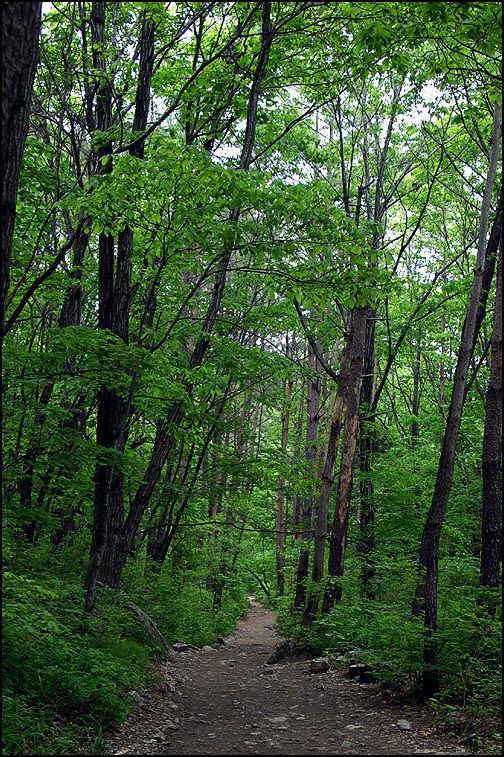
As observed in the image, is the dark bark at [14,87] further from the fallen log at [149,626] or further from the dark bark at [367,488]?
the dark bark at [367,488]

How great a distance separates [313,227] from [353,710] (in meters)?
5.63

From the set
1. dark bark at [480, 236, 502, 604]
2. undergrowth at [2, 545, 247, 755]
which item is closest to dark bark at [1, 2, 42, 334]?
undergrowth at [2, 545, 247, 755]

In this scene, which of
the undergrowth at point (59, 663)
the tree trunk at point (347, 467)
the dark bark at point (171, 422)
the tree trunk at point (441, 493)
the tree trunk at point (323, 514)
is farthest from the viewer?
the tree trunk at point (323, 514)

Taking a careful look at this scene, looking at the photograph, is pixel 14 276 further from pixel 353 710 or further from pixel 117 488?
pixel 353 710

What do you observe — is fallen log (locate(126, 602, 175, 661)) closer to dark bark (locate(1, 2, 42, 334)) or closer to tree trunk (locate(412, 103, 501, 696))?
tree trunk (locate(412, 103, 501, 696))

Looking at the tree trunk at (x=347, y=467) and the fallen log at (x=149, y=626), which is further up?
the tree trunk at (x=347, y=467)

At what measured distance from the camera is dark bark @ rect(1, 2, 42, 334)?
3803mm

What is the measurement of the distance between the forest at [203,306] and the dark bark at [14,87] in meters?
0.02

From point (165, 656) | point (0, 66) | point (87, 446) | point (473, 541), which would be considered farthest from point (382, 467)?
point (0, 66)

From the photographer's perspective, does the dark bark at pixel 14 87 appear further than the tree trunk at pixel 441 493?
No

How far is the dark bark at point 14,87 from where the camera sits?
3.80m

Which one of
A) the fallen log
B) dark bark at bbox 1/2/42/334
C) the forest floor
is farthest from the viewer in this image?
the fallen log

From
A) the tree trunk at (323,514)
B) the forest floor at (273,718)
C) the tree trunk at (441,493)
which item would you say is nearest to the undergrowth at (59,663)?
the forest floor at (273,718)

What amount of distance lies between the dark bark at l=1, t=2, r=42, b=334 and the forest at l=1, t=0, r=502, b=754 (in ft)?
0.05
